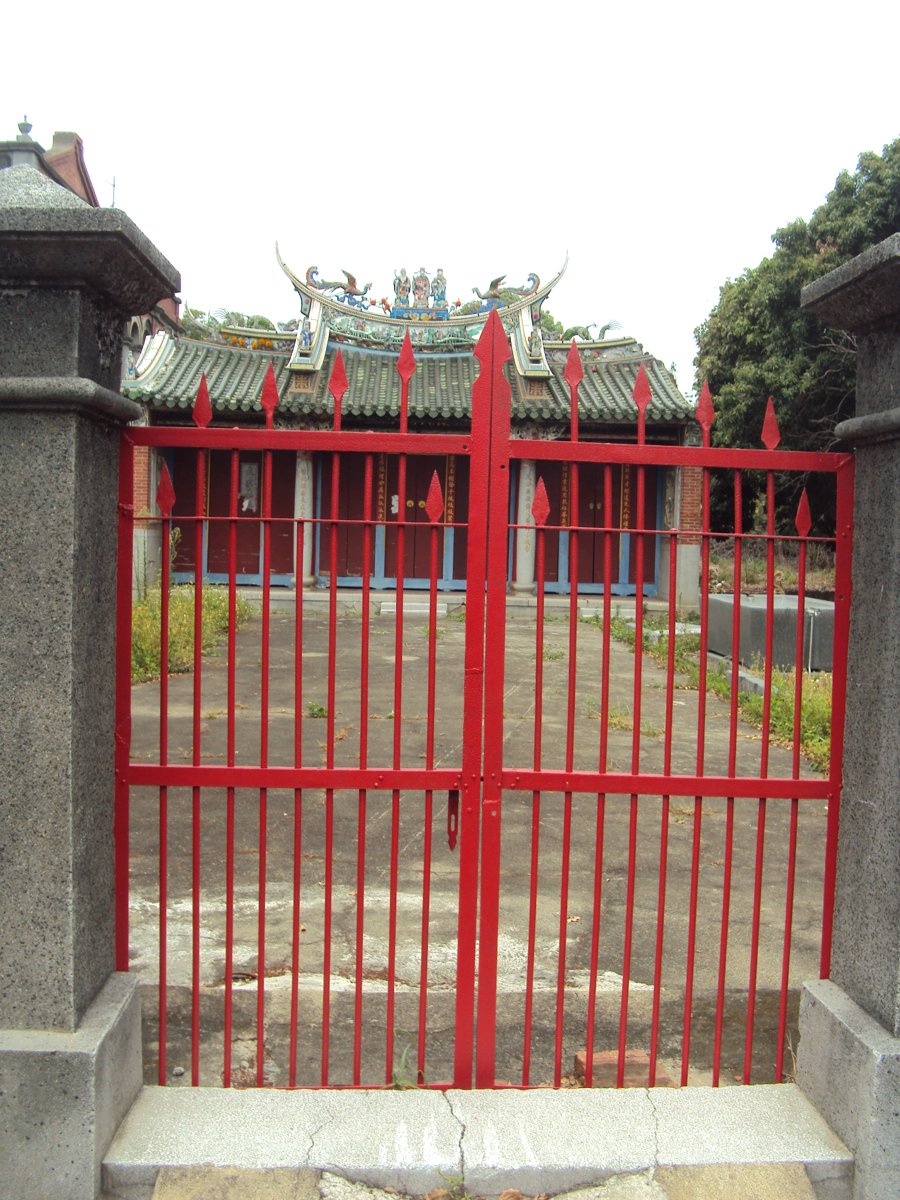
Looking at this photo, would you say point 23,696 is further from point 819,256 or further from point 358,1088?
point 819,256

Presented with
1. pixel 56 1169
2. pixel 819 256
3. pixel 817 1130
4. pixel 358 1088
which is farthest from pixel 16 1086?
pixel 819 256

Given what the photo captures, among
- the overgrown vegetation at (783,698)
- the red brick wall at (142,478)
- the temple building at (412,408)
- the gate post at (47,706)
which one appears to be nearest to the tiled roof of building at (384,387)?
the temple building at (412,408)

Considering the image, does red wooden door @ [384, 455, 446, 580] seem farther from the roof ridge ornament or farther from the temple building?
the roof ridge ornament

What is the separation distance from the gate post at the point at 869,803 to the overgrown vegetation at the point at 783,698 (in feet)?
9.66

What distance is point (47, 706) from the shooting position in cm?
210

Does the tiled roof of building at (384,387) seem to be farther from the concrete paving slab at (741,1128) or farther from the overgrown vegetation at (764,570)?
the concrete paving slab at (741,1128)

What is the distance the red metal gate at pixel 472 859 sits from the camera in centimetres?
238

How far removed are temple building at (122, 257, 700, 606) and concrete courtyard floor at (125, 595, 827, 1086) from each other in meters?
9.23

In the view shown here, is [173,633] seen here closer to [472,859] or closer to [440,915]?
[440,915]

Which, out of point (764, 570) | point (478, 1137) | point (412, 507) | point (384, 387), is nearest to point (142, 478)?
point (384, 387)

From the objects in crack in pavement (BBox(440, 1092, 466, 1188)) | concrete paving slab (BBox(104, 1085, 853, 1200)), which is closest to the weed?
concrete paving slab (BBox(104, 1085, 853, 1200))

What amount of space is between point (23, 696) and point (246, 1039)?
1499mm

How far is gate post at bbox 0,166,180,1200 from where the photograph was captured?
2051mm

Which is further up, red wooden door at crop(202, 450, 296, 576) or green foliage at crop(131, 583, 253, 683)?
red wooden door at crop(202, 450, 296, 576)
